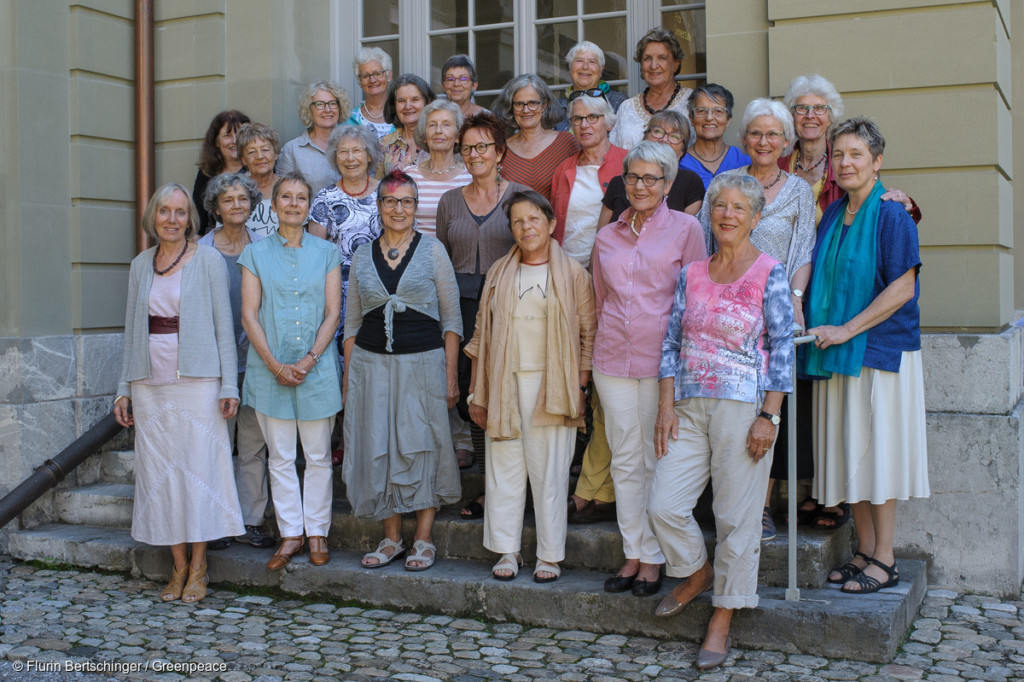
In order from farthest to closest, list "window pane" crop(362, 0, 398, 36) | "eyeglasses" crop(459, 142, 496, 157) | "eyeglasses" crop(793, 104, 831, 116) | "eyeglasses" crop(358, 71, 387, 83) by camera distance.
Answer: "window pane" crop(362, 0, 398, 36)
"eyeglasses" crop(358, 71, 387, 83)
"eyeglasses" crop(459, 142, 496, 157)
"eyeglasses" crop(793, 104, 831, 116)

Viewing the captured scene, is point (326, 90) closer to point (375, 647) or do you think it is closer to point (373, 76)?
point (373, 76)

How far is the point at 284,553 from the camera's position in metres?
5.00

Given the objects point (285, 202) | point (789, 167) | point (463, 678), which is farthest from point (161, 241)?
point (789, 167)

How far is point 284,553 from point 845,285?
2935mm

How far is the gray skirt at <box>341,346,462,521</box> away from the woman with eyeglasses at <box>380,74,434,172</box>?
4.55 ft

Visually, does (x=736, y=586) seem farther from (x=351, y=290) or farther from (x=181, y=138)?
(x=181, y=138)

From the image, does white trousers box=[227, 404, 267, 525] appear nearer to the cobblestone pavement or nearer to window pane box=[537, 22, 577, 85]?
the cobblestone pavement

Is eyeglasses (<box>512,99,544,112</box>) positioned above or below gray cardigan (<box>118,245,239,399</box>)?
above

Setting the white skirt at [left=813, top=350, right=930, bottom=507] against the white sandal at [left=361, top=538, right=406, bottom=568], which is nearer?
the white skirt at [left=813, top=350, right=930, bottom=507]

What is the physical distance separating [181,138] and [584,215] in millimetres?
3293

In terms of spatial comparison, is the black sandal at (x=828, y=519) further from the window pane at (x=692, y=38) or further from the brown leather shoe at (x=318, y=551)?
the window pane at (x=692, y=38)

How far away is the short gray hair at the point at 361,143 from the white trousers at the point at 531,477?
1.61 metres

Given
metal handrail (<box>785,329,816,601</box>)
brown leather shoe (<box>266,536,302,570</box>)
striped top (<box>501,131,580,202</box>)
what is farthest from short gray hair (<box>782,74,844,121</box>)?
brown leather shoe (<box>266,536,302,570</box>)

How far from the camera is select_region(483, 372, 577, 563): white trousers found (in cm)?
455
